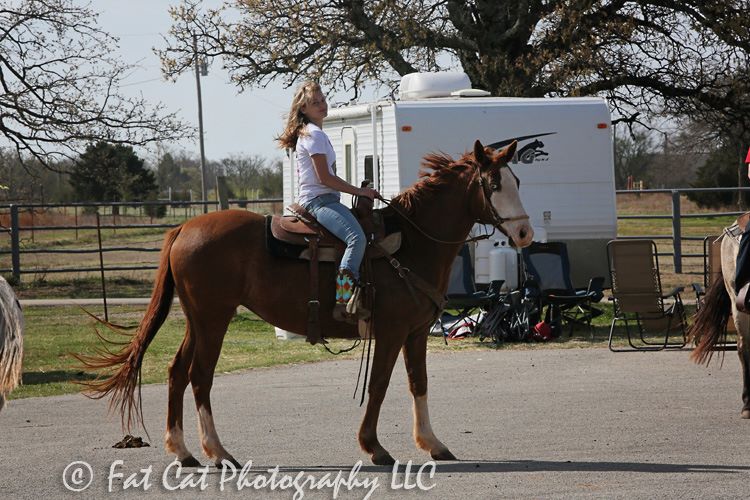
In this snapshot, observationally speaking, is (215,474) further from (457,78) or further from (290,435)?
(457,78)

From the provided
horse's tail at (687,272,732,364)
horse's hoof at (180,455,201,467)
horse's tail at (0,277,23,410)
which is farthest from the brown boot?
horse's tail at (0,277,23,410)

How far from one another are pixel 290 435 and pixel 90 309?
12.3 metres

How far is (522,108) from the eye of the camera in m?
16.5

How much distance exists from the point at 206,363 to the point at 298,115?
1801 mm

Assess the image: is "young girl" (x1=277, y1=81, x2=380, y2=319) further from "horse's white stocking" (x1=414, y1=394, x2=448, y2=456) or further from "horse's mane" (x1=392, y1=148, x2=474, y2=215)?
"horse's white stocking" (x1=414, y1=394, x2=448, y2=456)

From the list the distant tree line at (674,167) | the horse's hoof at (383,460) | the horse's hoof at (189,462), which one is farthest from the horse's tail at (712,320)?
the distant tree line at (674,167)

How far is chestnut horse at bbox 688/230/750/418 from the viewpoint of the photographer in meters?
9.71

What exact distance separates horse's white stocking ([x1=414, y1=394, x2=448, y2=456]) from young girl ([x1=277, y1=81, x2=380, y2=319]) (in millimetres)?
822

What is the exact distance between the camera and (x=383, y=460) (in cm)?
758

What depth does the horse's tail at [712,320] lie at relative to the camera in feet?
33.1

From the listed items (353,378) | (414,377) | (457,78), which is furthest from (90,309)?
(414,377)

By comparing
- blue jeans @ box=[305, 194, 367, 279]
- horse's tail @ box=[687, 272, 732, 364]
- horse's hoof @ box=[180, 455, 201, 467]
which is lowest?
horse's hoof @ box=[180, 455, 201, 467]

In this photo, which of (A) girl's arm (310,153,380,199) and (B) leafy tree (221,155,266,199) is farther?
(B) leafy tree (221,155,266,199)

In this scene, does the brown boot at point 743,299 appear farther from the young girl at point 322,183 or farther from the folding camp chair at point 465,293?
the folding camp chair at point 465,293
